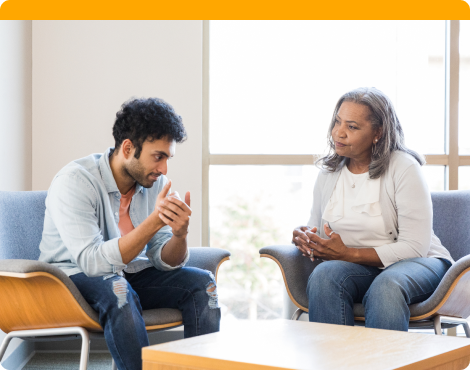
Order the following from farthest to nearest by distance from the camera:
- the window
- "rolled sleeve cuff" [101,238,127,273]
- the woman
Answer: the window
the woman
"rolled sleeve cuff" [101,238,127,273]

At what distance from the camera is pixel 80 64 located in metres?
3.05

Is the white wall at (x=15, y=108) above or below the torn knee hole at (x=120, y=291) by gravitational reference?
above

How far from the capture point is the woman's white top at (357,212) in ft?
7.06

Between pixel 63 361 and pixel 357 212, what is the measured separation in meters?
1.77

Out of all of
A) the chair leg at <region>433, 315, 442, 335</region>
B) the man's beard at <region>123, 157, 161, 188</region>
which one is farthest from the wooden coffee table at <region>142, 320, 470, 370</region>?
the man's beard at <region>123, 157, 161, 188</region>

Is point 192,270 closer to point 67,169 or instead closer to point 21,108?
point 67,169

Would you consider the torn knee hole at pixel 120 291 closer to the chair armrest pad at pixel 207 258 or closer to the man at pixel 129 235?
the man at pixel 129 235

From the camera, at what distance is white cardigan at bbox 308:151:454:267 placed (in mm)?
2057

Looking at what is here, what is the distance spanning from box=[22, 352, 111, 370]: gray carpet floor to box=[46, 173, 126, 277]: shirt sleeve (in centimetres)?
120

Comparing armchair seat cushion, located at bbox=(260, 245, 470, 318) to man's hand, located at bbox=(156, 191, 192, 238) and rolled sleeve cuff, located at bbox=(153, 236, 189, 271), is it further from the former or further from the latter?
man's hand, located at bbox=(156, 191, 192, 238)

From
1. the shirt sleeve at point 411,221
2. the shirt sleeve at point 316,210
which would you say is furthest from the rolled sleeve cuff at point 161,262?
the shirt sleeve at point 411,221

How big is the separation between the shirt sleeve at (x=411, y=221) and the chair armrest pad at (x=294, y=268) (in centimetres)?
32

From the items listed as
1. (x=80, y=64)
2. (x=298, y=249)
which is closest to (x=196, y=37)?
(x=80, y=64)

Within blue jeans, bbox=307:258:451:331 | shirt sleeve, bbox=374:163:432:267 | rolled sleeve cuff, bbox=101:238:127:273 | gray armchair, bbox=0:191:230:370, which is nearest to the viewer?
gray armchair, bbox=0:191:230:370
